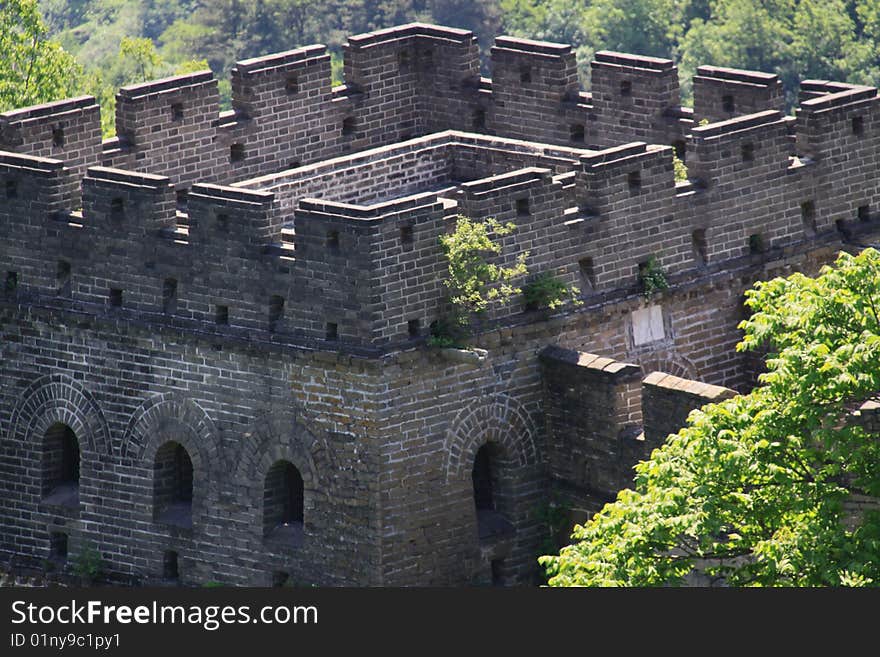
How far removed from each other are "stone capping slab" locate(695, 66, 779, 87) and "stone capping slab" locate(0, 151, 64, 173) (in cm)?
1147

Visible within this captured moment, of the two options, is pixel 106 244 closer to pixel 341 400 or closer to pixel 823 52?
pixel 341 400

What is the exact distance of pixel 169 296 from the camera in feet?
172

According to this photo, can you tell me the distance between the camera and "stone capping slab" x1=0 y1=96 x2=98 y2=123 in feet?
179

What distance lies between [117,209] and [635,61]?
10316 millimetres

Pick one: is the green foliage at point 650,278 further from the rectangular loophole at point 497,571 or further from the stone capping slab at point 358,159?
the stone capping slab at point 358,159

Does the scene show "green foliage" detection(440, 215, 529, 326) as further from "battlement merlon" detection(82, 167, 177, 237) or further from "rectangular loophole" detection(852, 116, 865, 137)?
"rectangular loophole" detection(852, 116, 865, 137)

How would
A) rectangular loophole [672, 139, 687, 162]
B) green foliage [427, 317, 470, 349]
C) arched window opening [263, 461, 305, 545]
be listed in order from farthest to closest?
1. rectangular loophole [672, 139, 687, 162]
2. arched window opening [263, 461, 305, 545]
3. green foliage [427, 317, 470, 349]

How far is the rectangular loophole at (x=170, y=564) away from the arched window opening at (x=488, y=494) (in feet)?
16.1

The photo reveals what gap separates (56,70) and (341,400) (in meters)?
27.3

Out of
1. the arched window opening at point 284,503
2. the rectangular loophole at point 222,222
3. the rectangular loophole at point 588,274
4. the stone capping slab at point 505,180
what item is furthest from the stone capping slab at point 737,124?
the arched window opening at point 284,503

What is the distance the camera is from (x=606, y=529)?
149ft

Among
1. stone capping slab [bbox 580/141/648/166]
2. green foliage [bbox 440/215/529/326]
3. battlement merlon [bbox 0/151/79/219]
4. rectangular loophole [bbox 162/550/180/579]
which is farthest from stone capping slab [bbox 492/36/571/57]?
rectangular loophole [bbox 162/550/180/579]

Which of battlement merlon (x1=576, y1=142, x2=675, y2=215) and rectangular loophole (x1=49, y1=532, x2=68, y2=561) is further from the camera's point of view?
rectangular loophole (x1=49, y1=532, x2=68, y2=561)

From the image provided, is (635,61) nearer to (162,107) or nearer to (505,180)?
(505,180)
